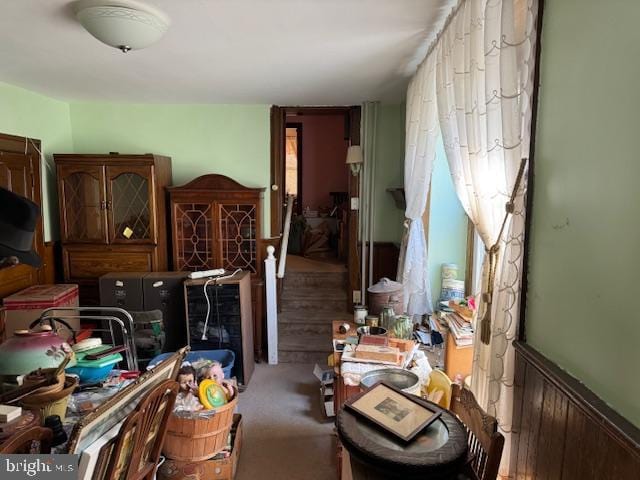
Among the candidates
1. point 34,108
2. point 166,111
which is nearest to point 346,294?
point 166,111

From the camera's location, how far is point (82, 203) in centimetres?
371

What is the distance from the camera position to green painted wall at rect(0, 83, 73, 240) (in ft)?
10.6

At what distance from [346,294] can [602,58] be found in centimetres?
338

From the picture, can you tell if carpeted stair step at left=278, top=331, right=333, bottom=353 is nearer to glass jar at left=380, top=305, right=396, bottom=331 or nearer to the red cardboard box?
glass jar at left=380, top=305, right=396, bottom=331

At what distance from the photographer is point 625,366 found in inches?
36.5

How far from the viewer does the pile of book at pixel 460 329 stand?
2287 millimetres

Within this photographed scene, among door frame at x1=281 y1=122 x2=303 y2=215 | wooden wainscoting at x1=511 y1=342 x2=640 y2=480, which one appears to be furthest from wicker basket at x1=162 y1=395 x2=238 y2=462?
door frame at x1=281 y1=122 x2=303 y2=215

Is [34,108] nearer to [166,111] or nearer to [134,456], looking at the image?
[166,111]

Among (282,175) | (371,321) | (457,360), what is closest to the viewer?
(457,360)

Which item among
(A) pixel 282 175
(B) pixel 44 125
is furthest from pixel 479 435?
(B) pixel 44 125

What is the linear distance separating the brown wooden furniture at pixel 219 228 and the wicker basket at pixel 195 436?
1.76m

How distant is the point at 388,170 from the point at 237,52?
202cm

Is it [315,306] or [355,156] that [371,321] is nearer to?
[315,306]

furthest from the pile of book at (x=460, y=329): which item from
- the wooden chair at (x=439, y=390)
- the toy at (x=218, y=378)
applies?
the toy at (x=218, y=378)
